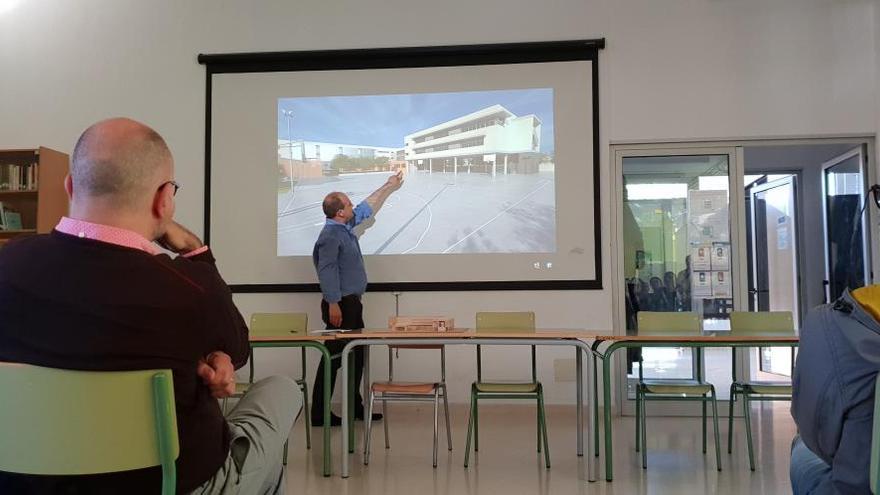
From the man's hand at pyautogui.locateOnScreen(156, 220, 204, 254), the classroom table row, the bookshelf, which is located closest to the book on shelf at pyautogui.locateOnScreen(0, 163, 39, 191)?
the bookshelf

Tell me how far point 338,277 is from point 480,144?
1.58 meters

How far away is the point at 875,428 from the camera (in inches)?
48.0

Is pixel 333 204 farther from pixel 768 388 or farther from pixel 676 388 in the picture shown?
pixel 768 388

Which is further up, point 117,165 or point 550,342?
point 117,165

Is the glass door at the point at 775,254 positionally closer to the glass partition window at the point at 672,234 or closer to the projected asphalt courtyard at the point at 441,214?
the glass partition window at the point at 672,234

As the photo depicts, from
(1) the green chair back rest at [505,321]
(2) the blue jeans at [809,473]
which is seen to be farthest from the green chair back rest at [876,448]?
(1) the green chair back rest at [505,321]

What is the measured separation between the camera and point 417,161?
504cm

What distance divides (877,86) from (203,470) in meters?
5.33

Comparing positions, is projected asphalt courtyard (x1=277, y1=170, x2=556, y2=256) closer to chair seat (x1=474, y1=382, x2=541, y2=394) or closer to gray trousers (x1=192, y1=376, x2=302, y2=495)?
chair seat (x1=474, y1=382, x2=541, y2=394)

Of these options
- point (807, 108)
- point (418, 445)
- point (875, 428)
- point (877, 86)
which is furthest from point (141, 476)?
point (877, 86)

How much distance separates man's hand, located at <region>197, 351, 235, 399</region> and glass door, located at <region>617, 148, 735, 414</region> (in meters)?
4.07

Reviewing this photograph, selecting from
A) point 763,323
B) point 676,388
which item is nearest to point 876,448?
point 676,388

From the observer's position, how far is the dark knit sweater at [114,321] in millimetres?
1008

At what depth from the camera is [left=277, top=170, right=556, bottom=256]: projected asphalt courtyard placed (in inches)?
191
